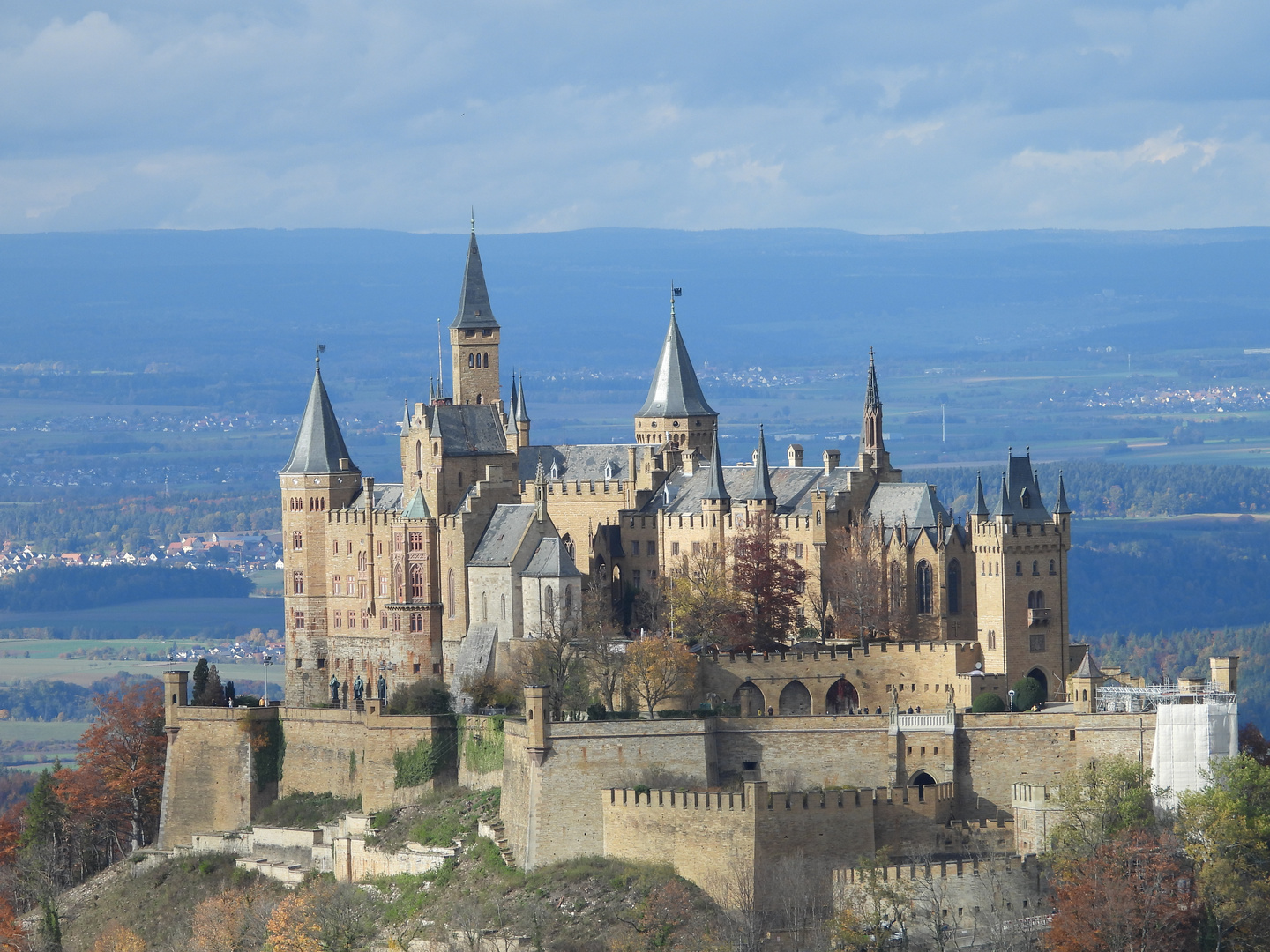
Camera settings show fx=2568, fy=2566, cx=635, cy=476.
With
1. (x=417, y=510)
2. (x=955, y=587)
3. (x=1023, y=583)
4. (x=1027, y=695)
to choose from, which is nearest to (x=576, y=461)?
(x=417, y=510)

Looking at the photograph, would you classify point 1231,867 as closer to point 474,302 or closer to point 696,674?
point 696,674

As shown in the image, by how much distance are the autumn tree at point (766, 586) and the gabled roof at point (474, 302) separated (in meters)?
20.2

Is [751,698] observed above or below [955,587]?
below

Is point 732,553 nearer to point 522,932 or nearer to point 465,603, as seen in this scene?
point 465,603

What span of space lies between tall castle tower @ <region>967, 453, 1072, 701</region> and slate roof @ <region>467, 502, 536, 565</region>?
61.7 ft

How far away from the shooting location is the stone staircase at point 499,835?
86.9 m

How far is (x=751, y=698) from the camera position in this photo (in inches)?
3664

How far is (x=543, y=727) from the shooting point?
8594cm

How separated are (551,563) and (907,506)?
14.4m

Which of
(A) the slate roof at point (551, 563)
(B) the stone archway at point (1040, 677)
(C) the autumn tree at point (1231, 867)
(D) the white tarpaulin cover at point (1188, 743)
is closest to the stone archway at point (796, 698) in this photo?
(B) the stone archway at point (1040, 677)

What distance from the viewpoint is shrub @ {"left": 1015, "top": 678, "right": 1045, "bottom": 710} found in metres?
90.9

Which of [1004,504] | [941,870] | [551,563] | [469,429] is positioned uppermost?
[469,429]

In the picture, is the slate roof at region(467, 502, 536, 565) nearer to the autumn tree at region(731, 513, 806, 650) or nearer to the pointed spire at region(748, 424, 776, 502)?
the autumn tree at region(731, 513, 806, 650)

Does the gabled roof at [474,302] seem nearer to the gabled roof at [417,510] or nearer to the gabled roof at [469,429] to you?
the gabled roof at [469,429]
